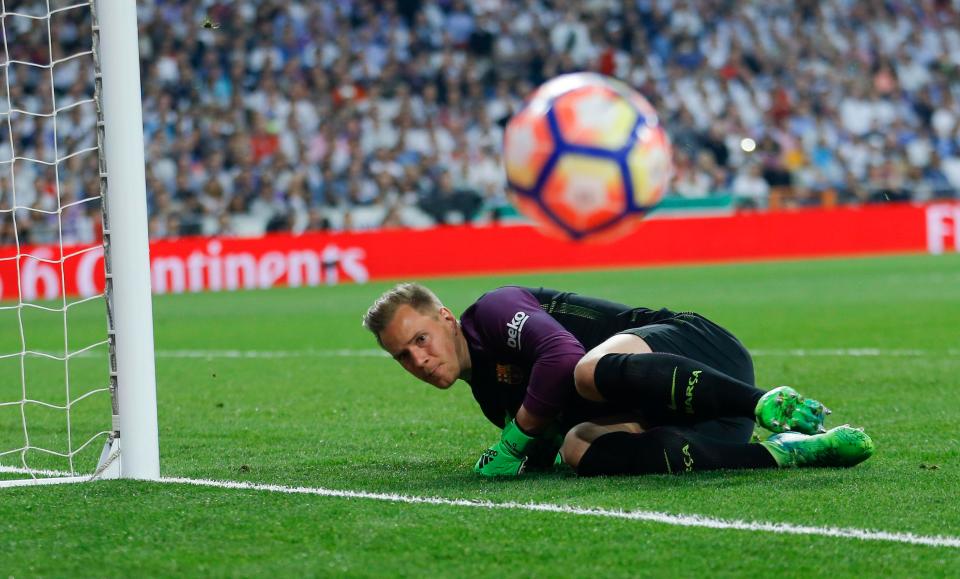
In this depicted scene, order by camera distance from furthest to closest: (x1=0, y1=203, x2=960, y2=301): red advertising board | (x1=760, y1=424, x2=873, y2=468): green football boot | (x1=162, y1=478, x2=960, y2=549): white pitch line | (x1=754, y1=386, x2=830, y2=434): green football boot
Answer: (x1=0, y1=203, x2=960, y2=301): red advertising board < (x1=760, y1=424, x2=873, y2=468): green football boot < (x1=754, y1=386, x2=830, y2=434): green football boot < (x1=162, y1=478, x2=960, y2=549): white pitch line

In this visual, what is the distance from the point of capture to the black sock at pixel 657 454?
464 cm

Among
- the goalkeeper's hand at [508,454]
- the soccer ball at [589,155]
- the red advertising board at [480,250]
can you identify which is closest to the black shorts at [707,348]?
the goalkeeper's hand at [508,454]

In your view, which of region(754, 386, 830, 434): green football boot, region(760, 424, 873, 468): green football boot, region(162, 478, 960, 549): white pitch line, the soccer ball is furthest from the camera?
the soccer ball

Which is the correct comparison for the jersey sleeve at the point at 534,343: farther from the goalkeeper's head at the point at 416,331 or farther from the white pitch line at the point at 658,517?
the white pitch line at the point at 658,517

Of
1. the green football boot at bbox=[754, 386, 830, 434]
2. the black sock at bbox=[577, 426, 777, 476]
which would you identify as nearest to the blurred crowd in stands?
the black sock at bbox=[577, 426, 777, 476]

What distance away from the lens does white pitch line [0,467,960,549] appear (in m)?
3.59

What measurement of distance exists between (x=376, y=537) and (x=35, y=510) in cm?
121

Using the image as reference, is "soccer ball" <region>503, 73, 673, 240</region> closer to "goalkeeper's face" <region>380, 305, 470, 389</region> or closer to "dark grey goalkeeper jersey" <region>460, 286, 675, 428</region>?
"dark grey goalkeeper jersey" <region>460, 286, 675, 428</region>

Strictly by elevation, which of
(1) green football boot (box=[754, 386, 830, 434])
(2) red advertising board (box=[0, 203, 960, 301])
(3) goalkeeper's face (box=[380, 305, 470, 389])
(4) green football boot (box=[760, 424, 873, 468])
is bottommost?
(4) green football boot (box=[760, 424, 873, 468])

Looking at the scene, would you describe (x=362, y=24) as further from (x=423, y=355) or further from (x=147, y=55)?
(x=423, y=355)

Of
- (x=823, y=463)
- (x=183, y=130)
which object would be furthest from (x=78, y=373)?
(x=183, y=130)

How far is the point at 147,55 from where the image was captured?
70.7ft

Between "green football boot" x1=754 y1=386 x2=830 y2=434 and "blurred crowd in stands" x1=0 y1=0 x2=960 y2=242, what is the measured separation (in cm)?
1473

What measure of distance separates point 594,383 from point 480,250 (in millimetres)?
16591
